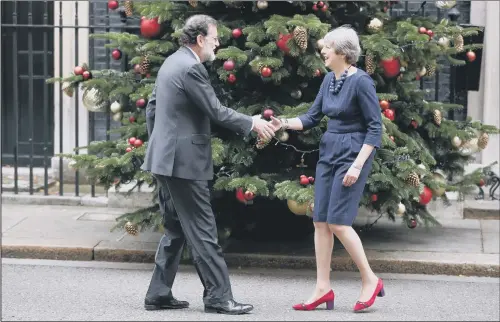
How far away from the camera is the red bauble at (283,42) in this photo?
817 cm

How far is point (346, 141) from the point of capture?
677 centimetres

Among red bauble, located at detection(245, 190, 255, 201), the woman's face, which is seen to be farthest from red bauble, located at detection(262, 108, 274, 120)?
the woman's face

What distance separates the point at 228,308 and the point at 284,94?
8.19ft

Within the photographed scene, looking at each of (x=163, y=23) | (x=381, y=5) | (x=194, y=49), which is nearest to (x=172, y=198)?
(x=194, y=49)

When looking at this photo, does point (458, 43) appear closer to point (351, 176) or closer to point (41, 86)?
point (351, 176)

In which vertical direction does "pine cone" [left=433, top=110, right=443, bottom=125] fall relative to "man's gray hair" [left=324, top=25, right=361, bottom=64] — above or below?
below

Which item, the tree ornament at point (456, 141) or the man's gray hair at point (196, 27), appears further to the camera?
the tree ornament at point (456, 141)

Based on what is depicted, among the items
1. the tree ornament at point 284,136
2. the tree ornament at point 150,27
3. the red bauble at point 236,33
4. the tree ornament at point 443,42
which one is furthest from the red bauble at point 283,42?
the tree ornament at point 443,42

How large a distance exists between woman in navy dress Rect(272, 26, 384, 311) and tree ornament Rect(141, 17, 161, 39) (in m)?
2.31

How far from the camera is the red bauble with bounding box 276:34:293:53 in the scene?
8173 mm

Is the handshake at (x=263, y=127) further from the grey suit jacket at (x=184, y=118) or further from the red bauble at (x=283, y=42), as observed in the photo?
the red bauble at (x=283, y=42)

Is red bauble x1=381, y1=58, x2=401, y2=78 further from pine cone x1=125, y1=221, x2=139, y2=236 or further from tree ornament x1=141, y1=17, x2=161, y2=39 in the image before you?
pine cone x1=125, y1=221, x2=139, y2=236

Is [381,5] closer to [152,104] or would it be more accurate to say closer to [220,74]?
[220,74]

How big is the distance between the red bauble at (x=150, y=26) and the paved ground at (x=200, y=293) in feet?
6.45
